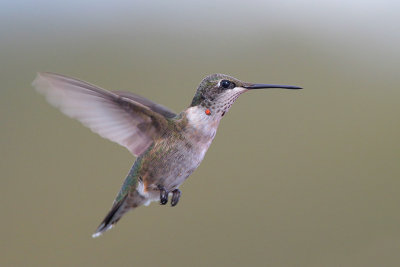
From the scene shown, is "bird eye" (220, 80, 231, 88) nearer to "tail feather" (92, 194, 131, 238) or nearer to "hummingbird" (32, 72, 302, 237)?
"hummingbird" (32, 72, 302, 237)

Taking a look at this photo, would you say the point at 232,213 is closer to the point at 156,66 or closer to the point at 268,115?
the point at 268,115

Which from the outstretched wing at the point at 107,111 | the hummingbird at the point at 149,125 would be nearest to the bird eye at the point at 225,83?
the hummingbird at the point at 149,125

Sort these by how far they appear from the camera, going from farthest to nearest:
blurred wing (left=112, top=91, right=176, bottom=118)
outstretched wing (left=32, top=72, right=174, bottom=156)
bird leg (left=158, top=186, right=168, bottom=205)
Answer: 1. blurred wing (left=112, top=91, right=176, bottom=118)
2. bird leg (left=158, top=186, right=168, bottom=205)
3. outstretched wing (left=32, top=72, right=174, bottom=156)

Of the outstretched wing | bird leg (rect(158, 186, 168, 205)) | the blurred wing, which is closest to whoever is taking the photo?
the outstretched wing

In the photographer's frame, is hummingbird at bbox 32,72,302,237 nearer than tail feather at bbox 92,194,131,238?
Yes

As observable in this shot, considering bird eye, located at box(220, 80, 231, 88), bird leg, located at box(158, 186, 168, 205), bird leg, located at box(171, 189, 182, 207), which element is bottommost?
bird leg, located at box(171, 189, 182, 207)

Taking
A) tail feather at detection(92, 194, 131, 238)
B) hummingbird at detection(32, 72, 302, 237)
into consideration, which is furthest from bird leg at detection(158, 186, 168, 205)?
tail feather at detection(92, 194, 131, 238)

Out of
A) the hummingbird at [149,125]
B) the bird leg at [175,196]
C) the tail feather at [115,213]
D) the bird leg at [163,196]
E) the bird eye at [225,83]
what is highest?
the bird eye at [225,83]

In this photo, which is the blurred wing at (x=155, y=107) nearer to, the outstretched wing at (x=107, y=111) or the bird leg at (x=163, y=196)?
the outstretched wing at (x=107, y=111)
